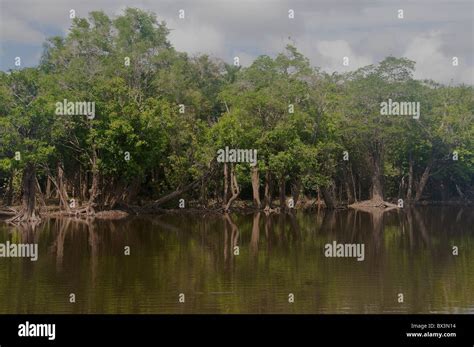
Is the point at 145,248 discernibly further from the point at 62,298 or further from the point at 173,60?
the point at 173,60

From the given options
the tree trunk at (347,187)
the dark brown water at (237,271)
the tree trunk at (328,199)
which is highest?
the tree trunk at (347,187)

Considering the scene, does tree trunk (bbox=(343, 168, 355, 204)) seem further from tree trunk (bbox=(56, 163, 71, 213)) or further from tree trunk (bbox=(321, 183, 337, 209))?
tree trunk (bbox=(56, 163, 71, 213))

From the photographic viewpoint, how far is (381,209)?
4862 cm

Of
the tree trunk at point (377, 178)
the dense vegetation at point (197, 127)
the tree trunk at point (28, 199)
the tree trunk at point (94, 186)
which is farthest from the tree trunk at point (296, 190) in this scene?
the tree trunk at point (28, 199)

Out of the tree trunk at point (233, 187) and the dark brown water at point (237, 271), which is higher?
the tree trunk at point (233, 187)

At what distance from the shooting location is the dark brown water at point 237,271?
14.0 meters

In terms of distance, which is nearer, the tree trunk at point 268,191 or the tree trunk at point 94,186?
the tree trunk at point 94,186

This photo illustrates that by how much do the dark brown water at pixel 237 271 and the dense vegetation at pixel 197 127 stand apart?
7.65m

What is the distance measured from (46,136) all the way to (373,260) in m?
21.7

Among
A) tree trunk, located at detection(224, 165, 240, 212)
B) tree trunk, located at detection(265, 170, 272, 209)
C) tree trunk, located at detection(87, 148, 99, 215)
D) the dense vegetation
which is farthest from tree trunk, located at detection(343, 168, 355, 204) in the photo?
tree trunk, located at detection(87, 148, 99, 215)

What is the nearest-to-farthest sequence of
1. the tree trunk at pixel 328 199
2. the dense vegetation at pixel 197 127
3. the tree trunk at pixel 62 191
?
the dense vegetation at pixel 197 127 < the tree trunk at pixel 62 191 < the tree trunk at pixel 328 199

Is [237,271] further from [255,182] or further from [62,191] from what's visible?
[255,182]

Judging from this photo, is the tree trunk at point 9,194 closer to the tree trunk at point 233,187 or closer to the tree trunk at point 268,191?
the tree trunk at point 233,187

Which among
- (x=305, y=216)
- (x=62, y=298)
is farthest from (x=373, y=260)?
(x=305, y=216)
